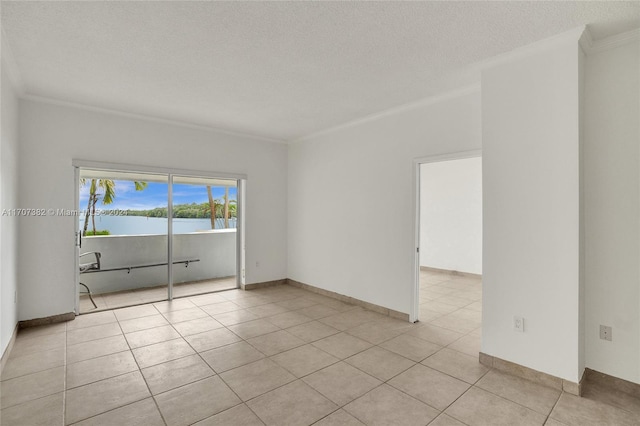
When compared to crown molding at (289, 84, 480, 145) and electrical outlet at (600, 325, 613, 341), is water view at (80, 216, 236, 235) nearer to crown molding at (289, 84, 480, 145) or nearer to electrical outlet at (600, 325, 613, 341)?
crown molding at (289, 84, 480, 145)

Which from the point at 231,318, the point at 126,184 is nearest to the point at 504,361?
the point at 231,318

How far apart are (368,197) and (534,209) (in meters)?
2.23

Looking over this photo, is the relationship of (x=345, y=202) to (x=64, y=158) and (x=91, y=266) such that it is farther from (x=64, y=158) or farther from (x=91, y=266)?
(x=91, y=266)

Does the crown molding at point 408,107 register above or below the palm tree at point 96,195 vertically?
above

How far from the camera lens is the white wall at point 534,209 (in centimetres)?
243

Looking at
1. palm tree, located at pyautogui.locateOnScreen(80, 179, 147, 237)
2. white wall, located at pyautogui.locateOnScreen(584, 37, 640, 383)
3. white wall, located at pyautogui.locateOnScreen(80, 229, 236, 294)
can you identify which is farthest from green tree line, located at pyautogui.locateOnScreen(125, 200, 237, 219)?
white wall, located at pyautogui.locateOnScreen(584, 37, 640, 383)

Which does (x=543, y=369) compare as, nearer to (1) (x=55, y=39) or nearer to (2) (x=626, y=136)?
(2) (x=626, y=136)

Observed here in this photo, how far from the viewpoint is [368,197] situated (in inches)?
179

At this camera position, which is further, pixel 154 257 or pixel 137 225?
pixel 154 257

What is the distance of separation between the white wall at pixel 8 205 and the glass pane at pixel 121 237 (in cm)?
88

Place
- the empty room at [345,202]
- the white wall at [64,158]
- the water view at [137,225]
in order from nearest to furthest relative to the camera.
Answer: the empty room at [345,202] → the white wall at [64,158] → the water view at [137,225]

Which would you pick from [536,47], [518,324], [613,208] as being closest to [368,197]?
[518,324]

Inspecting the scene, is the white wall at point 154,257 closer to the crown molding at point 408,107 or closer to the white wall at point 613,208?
the crown molding at point 408,107

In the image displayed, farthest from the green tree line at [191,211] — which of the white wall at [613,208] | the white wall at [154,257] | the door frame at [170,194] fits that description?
the white wall at [613,208]
